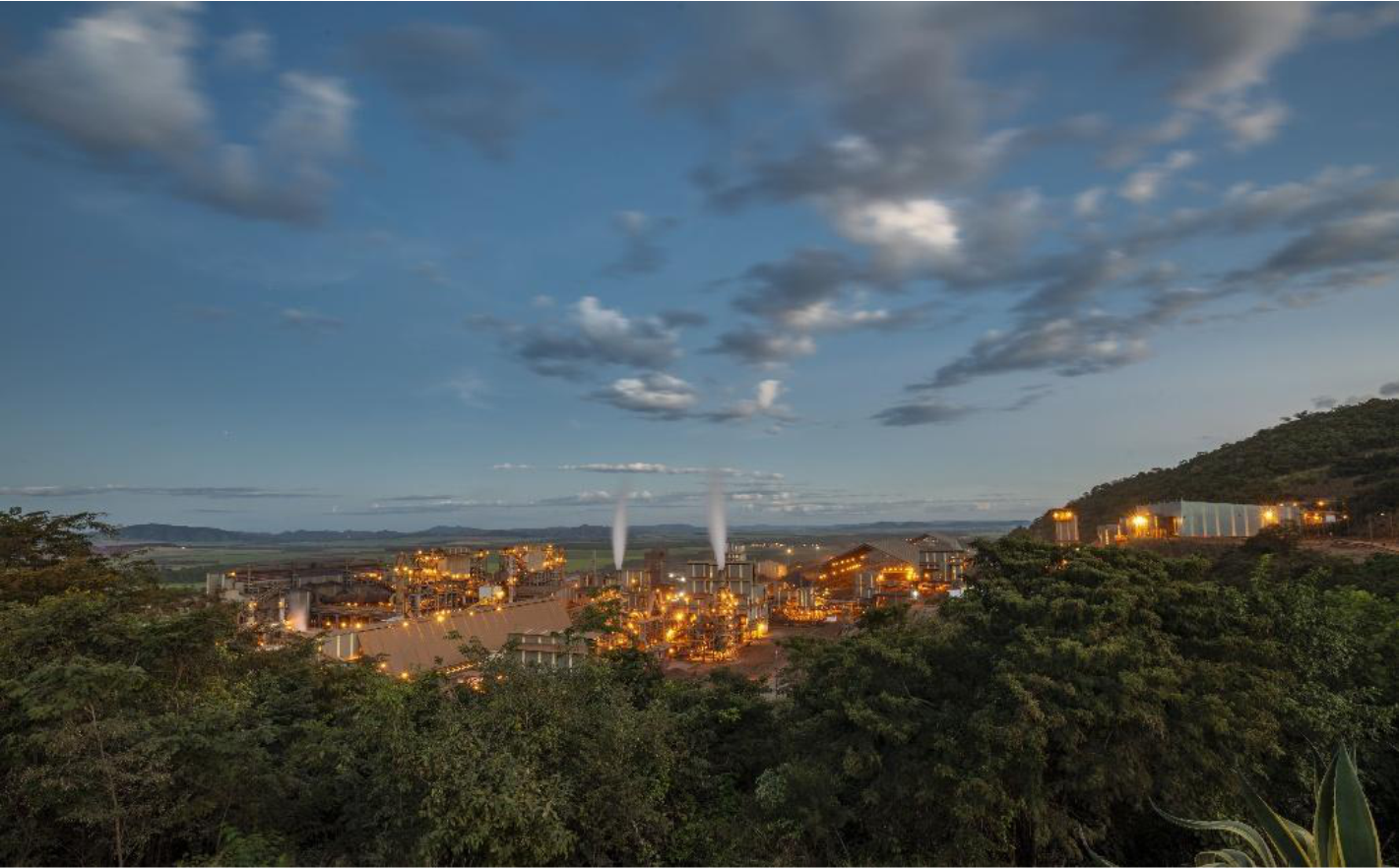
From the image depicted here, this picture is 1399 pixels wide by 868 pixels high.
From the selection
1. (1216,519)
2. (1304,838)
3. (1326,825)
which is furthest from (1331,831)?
(1216,519)

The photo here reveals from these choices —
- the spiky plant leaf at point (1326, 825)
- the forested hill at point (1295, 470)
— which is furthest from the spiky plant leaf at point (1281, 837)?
the forested hill at point (1295, 470)

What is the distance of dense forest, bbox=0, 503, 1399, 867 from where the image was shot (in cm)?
940

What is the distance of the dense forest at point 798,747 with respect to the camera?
9.40 m

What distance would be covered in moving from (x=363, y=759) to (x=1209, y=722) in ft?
43.6

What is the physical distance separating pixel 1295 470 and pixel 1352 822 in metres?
76.3

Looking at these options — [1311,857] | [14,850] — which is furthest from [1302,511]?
[14,850]

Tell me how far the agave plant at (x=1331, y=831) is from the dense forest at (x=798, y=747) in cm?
377

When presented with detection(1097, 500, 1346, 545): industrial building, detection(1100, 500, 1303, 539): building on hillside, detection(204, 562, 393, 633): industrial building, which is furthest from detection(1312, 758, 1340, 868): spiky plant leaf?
detection(1100, 500, 1303, 539): building on hillside

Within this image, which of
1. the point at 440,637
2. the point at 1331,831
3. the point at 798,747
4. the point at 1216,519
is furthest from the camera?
the point at 1216,519

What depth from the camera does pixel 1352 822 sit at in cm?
473

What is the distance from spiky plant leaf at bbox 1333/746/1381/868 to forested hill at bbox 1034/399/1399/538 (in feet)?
153

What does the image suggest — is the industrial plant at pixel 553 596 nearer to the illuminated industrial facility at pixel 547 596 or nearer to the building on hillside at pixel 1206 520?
the illuminated industrial facility at pixel 547 596

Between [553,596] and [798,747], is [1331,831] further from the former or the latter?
[553,596]

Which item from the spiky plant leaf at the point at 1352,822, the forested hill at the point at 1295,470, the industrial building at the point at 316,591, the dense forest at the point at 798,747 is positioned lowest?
the industrial building at the point at 316,591
